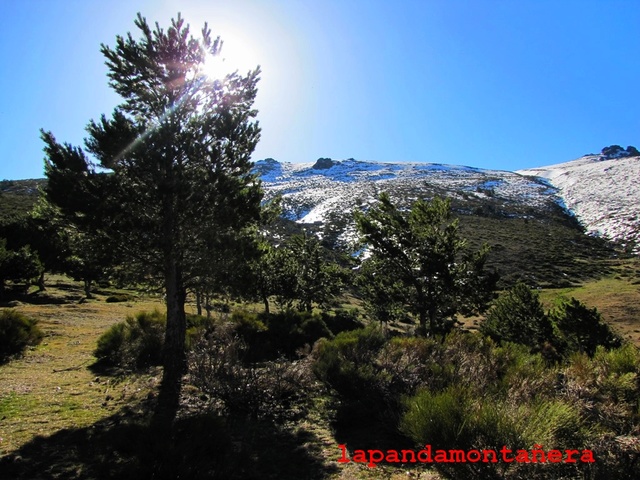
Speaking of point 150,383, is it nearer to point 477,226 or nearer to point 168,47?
point 168,47

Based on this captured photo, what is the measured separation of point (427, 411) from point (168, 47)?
446 inches

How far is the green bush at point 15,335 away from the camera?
36.0 ft

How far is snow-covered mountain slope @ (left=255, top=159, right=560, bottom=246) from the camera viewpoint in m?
108

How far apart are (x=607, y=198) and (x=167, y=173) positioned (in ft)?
433

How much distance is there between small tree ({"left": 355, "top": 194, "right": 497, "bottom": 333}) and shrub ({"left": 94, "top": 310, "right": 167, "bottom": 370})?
34.0 ft

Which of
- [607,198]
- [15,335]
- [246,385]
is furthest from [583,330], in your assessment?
[607,198]

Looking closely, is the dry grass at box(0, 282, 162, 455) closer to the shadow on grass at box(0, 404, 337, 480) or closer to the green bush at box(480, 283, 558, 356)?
the shadow on grass at box(0, 404, 337, 480)

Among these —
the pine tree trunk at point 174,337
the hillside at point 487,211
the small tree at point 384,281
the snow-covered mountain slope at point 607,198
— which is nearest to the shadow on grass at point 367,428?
the pine tree trunk at point 174,337

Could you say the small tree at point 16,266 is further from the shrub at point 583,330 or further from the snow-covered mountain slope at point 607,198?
the snow-covered mountain slope at point 607,198

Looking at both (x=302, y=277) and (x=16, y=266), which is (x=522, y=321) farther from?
(x=16, y=266)

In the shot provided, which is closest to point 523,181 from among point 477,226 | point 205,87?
point 477,226

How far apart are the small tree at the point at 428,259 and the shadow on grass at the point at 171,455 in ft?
40.9

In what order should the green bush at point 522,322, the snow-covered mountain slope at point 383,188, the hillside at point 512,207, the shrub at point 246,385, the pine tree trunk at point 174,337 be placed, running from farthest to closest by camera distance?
1. the snow-covered mountain slope at point 383,188
2. the hillside at point 512,207
3. the green bush at point 522,322
4. the pine tree trunk at point 174,337
5. the shrub at point 246,385

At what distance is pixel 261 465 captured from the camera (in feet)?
16.0
